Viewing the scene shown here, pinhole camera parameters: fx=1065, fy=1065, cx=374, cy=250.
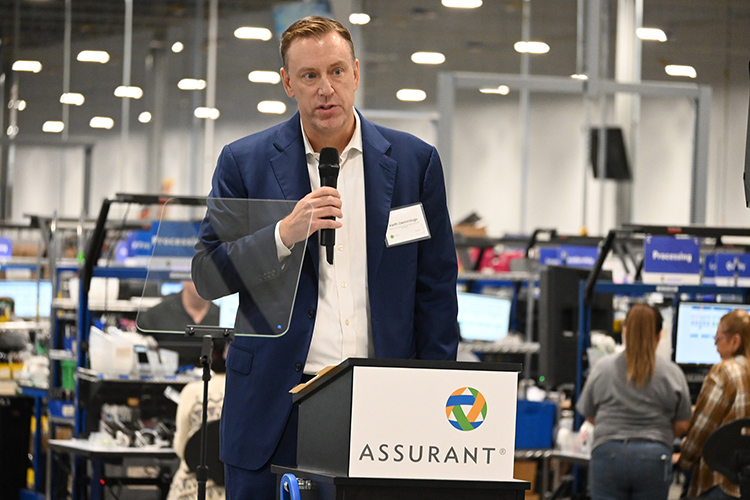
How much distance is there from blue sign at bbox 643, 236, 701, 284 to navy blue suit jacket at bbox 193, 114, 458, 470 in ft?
12.4

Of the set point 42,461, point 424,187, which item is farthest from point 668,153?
point 424,187

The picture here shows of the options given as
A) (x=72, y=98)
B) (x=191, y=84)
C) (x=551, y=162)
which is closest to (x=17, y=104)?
(x=72, y=98)

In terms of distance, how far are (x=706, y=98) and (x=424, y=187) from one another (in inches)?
312

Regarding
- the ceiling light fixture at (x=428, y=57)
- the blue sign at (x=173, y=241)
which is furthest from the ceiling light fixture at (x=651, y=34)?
the blue sign at (x=173, y=241)

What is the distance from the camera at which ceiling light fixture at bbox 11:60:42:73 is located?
15320 mm

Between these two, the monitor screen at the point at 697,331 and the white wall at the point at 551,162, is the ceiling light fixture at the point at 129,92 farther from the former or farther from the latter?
the monitor screen at the point at 697,331

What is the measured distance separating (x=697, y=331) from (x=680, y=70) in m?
8.53

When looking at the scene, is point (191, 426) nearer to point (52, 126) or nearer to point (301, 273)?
point (301, 273)

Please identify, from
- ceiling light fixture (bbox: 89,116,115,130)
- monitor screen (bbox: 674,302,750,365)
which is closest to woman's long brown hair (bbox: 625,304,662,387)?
monitor screen (bbox: 674,302,750,365)

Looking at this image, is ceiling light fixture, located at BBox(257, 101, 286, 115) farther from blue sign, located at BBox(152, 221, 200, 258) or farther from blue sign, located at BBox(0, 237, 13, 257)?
blue sign, located at BBox(152, 221, 200, 258)

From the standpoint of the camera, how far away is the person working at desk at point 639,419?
515 cm

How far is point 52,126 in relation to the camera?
1534cm

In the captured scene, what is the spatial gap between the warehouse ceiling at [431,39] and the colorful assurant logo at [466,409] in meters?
11.8

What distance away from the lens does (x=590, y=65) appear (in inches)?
455
